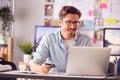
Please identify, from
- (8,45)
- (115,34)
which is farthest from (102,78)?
(8,45)

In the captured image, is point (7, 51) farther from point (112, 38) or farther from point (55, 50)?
point (55, 50)

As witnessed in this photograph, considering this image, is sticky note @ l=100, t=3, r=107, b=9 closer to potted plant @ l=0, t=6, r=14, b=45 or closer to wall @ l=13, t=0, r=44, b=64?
wall @ l=13, t=0, r=44, b=64

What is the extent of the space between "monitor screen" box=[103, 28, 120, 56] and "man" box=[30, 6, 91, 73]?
2.09m

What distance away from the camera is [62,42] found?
242 cm

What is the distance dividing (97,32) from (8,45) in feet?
A: 5.08

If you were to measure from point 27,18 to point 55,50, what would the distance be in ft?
A: 8.02

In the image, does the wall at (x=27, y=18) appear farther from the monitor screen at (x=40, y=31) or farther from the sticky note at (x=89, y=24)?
the sticky note at (x=89, y=24)

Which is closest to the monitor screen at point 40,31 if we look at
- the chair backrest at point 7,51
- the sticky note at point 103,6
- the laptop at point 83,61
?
the chair backrest at point 7,51

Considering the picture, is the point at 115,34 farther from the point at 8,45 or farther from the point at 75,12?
the point at 75,12

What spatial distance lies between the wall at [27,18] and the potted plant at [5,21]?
0.47 feet

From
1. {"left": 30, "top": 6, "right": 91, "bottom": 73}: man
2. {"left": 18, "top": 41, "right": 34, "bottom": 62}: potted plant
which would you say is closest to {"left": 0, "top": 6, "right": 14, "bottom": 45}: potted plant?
{"left": 18, "top": 41, "right": 34, "bottom": 62}: potted plant

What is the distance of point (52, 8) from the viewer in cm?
466

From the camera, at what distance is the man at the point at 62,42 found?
2.34 meters

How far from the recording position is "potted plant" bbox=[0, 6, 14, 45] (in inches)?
180
